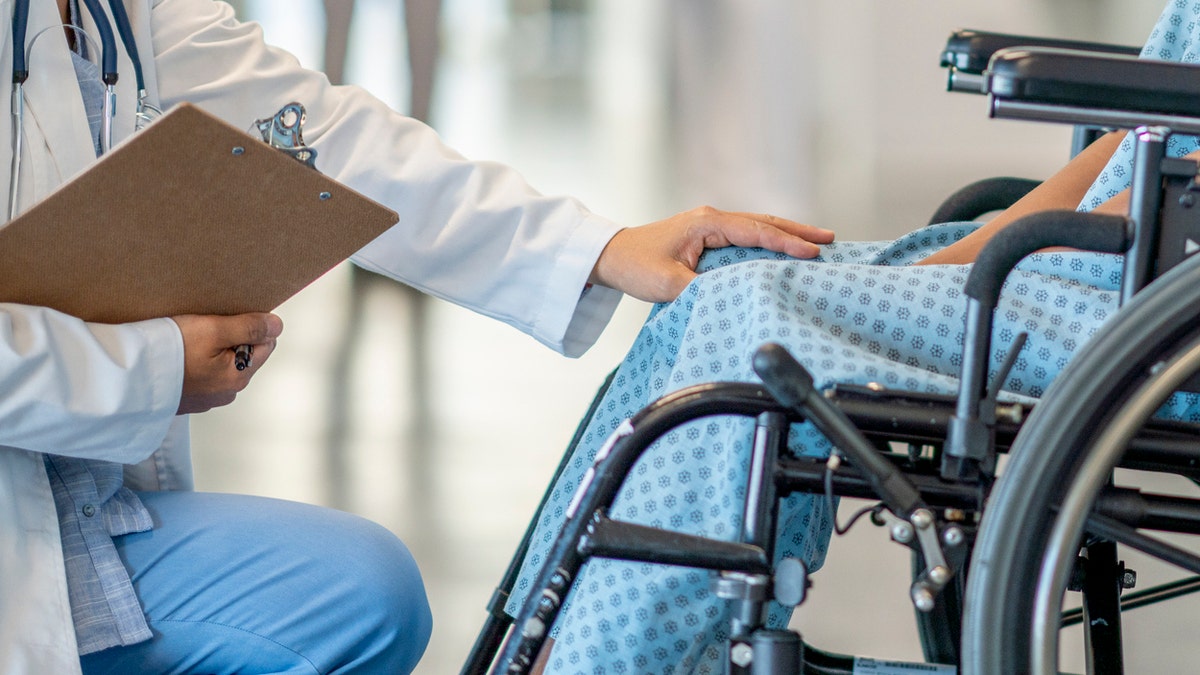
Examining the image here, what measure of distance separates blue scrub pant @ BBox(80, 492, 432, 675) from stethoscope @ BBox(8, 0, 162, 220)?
0.31 meters

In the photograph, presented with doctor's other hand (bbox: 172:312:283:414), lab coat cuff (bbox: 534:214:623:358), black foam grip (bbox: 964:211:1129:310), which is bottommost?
doctor's other hand (bbox: 172:312:283:414)

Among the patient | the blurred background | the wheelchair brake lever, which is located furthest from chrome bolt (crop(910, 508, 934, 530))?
the blurred background

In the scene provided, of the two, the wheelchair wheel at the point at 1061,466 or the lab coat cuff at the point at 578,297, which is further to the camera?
the lab coat cuff at the point at 578,297

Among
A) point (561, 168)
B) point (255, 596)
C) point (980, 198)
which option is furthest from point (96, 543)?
point (561, 168)

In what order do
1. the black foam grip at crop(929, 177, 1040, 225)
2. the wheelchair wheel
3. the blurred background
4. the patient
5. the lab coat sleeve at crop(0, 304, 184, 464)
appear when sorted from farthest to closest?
1. the blurred background
2. the black foam grip at crop(929, 177, 1040, 225)
3. the lab coat sleeve at crop(0, 304, 184, 464)
4. the patient
5. the wheelchair wheel

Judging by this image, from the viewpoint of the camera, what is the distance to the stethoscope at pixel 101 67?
3.27 feet

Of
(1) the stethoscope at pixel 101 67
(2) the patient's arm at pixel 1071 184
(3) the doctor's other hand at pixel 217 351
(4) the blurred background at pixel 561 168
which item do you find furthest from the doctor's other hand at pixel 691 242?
(4) the blurred background at pixel 561 168

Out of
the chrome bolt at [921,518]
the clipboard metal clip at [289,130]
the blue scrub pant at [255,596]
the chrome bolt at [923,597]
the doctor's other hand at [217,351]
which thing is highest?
the clipboard metal clip at [289,130]

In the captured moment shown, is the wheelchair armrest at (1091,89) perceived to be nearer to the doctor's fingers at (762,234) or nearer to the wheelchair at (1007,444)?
the wheelchair at (1007,444)

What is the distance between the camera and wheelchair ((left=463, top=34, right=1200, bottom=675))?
64cm

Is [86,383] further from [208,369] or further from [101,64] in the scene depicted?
[101,64]

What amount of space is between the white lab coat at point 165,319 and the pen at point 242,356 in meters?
0.07

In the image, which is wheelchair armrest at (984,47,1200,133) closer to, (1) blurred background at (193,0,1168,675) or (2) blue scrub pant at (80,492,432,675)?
(2) blue scrub pant at (80,492,432,675)

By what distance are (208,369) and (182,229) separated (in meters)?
0.15
